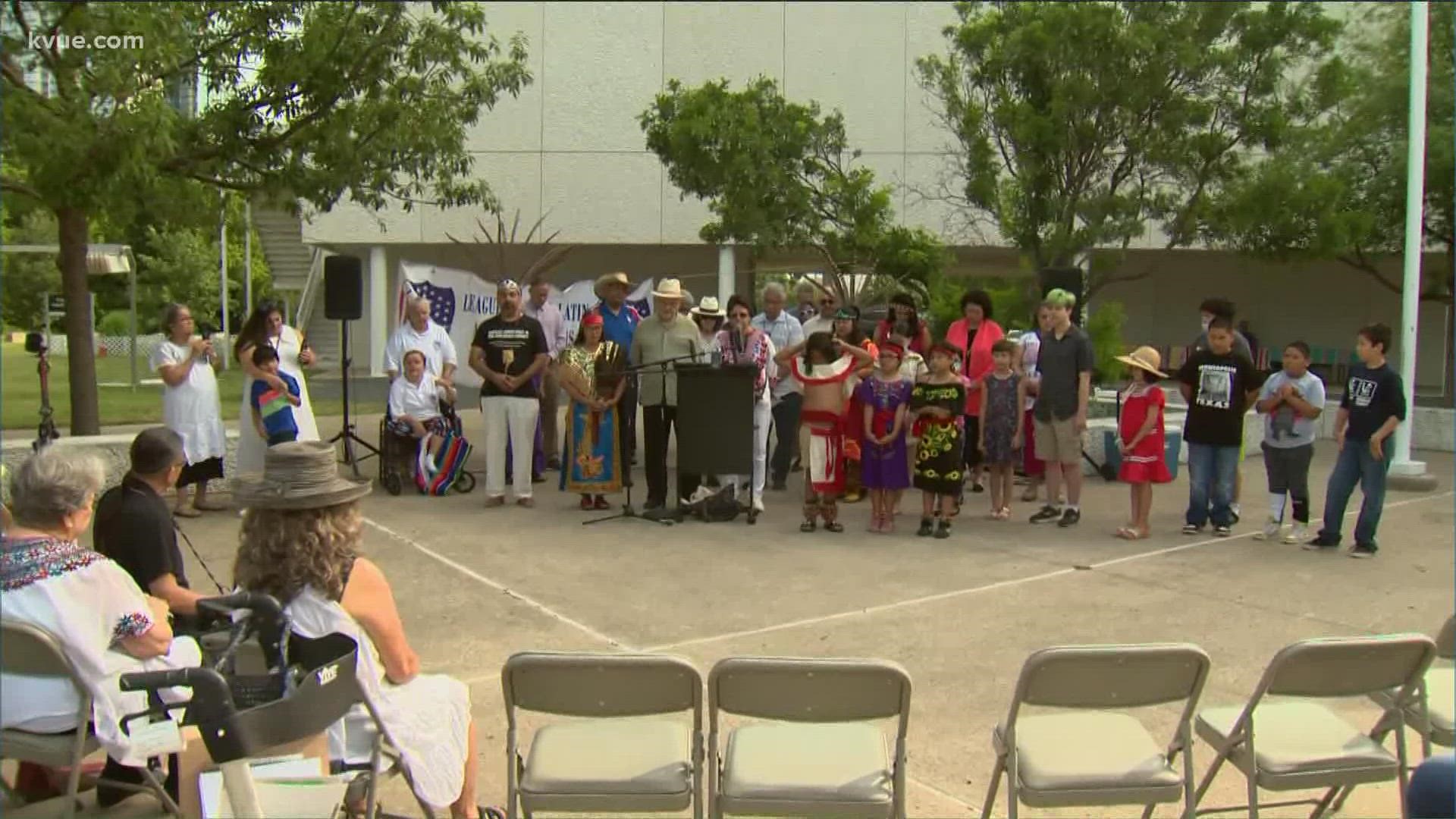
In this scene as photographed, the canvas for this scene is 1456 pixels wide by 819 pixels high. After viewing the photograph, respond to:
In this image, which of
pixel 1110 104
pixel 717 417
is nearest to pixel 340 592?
pixel 717 417

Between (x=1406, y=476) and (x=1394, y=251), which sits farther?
(x=1394, y=251)

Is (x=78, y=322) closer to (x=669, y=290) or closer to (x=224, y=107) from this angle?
(x=224, y=107)

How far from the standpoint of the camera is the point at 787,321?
11219mm

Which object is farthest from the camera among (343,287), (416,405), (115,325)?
(115,325)

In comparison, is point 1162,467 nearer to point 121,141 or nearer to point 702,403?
point 702,403

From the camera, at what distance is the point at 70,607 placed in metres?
3.52

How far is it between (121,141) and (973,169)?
9.31 meters

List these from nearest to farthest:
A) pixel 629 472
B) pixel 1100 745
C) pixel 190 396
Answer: pixel 1100 745 < pixel 190 396 < pixel 629 472

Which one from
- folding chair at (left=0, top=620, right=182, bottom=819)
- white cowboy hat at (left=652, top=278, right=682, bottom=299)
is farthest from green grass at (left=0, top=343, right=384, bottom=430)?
folding chair at (left=0, top=620, right=182, bottom=819)

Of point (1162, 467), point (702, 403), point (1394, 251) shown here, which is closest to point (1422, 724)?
point (1162, 467)

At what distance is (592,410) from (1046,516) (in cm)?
355

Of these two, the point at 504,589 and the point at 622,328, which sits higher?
the point at 622,328

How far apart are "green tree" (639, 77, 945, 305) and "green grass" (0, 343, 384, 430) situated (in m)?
6.03

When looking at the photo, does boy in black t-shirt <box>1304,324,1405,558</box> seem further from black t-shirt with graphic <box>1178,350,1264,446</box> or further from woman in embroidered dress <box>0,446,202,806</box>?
woman in embroidered dress <box>0,446,202,806</box>
